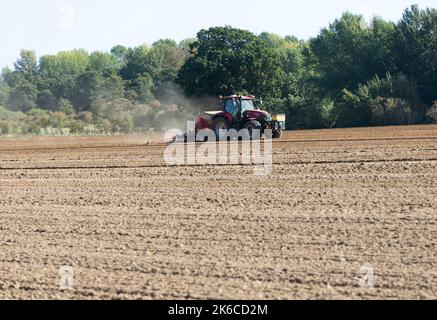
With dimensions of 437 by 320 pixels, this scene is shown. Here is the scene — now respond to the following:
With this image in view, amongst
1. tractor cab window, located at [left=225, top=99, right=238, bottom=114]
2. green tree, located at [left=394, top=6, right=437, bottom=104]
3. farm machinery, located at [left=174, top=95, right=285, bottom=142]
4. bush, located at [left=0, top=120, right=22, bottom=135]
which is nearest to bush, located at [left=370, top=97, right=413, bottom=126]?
green tree, located at [left=394, top=6, right=437, bottom=104]

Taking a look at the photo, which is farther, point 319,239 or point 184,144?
point 184,144

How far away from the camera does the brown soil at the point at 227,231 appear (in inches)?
318

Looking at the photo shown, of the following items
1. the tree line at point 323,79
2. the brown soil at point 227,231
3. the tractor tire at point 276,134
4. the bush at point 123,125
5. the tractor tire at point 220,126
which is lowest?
the brown soil at point 227,231

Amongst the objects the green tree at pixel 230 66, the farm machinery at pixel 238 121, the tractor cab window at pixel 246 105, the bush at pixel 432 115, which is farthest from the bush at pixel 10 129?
the tractor cab window at pixel 246 105

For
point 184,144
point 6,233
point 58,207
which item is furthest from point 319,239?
point 184,144

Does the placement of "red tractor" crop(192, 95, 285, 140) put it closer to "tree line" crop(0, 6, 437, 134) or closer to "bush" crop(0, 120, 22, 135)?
"tree line" crop(0, 6, 437, 134)

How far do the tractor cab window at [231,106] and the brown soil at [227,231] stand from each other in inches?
415

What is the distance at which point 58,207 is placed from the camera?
13844 mm

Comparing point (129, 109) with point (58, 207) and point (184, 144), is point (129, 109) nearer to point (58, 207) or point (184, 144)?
point (184, 144)

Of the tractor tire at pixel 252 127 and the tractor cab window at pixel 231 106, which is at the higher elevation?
the tractor cab window at pixel 231 106

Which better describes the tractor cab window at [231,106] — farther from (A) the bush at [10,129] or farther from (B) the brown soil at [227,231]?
(A) the bush at [10,129]

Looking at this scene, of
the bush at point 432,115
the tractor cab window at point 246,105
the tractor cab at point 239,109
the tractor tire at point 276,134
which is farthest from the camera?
the bush at point 432,115

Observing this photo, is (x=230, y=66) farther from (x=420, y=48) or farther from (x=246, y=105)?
(x=246, y=105)
